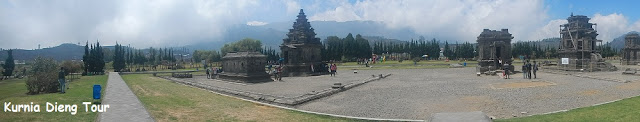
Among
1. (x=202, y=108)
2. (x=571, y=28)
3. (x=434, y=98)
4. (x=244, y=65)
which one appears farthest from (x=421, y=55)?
(x=202, y=108)

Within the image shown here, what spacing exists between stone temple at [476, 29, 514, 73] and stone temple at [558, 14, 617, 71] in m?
5.67

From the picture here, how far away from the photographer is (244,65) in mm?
34375

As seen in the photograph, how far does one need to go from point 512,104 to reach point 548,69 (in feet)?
98.3

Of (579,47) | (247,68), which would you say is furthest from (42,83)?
(579,47)

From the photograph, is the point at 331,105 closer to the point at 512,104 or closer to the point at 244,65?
the point at 512,104

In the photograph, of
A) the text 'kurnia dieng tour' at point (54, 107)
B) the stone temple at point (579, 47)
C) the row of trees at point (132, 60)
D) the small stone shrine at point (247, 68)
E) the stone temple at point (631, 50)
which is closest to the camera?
the text 'kurnia dieng tour' at point (54, 107)

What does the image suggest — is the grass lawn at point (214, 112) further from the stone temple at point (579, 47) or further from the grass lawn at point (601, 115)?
the stone temple at point (579, 47)

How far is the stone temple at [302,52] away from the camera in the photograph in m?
46.2

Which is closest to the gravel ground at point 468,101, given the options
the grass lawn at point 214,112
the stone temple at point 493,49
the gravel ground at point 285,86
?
the grass lawn at point 214,112

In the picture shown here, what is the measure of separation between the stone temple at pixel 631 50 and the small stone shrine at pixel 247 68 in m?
60.0

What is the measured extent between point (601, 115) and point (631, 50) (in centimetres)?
6352

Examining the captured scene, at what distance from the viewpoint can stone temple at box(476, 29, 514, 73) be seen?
41.3 m

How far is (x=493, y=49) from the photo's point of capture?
4128 cm

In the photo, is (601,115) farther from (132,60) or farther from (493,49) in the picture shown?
(132,60)
